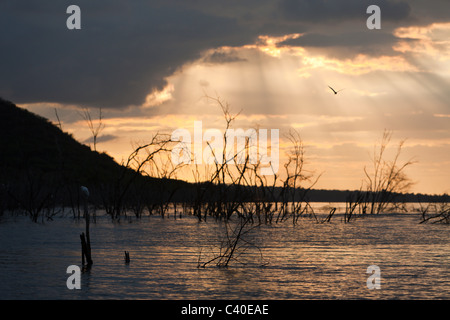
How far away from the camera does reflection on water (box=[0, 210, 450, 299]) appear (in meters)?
10.4

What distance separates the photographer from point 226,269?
13031mm

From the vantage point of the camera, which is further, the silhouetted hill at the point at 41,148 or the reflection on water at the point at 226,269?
the silhouetted hill at the point at 41,148

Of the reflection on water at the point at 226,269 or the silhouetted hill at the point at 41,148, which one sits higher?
the silhouetted hill at the point at 41,148

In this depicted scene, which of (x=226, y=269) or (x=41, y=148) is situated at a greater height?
(x=41, y=148)

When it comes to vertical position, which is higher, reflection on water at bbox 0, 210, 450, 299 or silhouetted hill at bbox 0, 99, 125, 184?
silhouetted hill at bbox 0, 99, 125, 184

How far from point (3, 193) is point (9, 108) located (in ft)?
163

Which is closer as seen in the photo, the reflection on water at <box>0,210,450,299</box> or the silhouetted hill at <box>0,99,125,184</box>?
the reflection on water at <box>0,210,450,299</box>

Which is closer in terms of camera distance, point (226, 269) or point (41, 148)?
point (226, 269)

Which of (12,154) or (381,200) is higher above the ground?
(12,154)

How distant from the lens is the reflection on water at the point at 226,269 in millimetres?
10438

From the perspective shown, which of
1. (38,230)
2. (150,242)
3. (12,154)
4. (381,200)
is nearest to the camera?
(150,242)

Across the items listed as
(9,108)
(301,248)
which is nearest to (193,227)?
Answer: (301,248)
